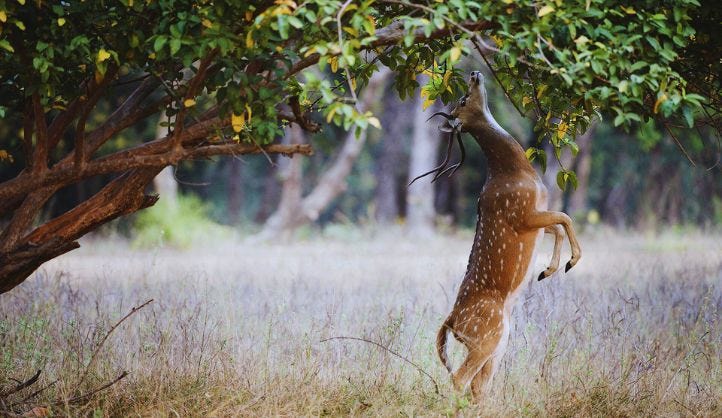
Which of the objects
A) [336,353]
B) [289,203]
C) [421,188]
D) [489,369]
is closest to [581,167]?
[421,188]

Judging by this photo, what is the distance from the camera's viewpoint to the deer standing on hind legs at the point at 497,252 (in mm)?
5570

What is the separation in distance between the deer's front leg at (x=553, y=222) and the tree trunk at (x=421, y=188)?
1574 cm

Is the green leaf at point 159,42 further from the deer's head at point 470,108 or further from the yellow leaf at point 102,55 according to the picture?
the deer's head at point 470,108

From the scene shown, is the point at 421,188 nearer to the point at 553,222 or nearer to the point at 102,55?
the point at 553,222

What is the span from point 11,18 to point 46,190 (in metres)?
1.21

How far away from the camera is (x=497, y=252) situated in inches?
223

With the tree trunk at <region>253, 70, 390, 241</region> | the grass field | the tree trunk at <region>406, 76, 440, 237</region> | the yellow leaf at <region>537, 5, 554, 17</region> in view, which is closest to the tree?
the yellow leaf at <region>537, 5, 554, 17</region>

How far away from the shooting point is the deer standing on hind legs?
5.57 meters

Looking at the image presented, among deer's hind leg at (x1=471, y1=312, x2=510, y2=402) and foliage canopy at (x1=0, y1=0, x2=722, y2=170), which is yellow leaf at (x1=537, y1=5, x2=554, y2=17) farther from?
deer's hind leg at (x1=471, y1=312, x2=510, y2=402)

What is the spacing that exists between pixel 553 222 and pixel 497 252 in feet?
1.31

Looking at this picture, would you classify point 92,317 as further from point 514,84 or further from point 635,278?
point 635,278

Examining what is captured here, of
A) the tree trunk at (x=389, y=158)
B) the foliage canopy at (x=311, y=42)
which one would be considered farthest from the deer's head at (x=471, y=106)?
the tree trunk at (x=389, y=158)

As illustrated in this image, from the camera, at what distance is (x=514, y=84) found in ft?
20.3

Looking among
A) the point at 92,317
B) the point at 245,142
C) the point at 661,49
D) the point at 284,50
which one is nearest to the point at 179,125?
the point at 245,142
